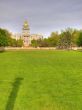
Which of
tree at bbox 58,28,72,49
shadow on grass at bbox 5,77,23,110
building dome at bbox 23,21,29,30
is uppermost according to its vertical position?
building dome at bbox 23,21,29,30

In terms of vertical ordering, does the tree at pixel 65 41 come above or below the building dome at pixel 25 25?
below

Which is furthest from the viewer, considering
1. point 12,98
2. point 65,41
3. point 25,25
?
point 25,25

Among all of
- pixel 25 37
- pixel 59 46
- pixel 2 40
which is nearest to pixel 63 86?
pixel 2 40

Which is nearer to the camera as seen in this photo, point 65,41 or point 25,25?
point 65,41

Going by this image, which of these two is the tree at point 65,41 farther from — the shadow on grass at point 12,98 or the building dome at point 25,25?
the shadow on grass at point 12,98

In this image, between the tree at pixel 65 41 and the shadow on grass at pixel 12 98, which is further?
the tree at pixel 65 41

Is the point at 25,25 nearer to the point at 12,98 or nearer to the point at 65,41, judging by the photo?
the point at 65,41

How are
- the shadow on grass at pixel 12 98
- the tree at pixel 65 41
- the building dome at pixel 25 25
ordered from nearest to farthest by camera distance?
1. the shadow on grass at pixel 12 98
2. the tree at pixel 65 41
3. the building dome at pixel 25 25

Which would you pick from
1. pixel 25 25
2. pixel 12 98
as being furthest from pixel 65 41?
pixel 12 98

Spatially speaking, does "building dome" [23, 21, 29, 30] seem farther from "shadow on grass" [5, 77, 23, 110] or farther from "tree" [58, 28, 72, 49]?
"shadow on grass" [5, 77, 23, 110]

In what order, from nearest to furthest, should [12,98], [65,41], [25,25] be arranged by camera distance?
[12,98], [65,41], [25,25]

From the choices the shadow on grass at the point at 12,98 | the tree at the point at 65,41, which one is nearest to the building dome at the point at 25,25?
the tree at the point at 65,41

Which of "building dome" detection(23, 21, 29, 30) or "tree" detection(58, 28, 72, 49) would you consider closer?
"tree" detection(58, 28, 72, 49)

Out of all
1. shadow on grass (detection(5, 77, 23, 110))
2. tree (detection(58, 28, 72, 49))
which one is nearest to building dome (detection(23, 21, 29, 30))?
tree (detection(58, 28, 72, 49))
